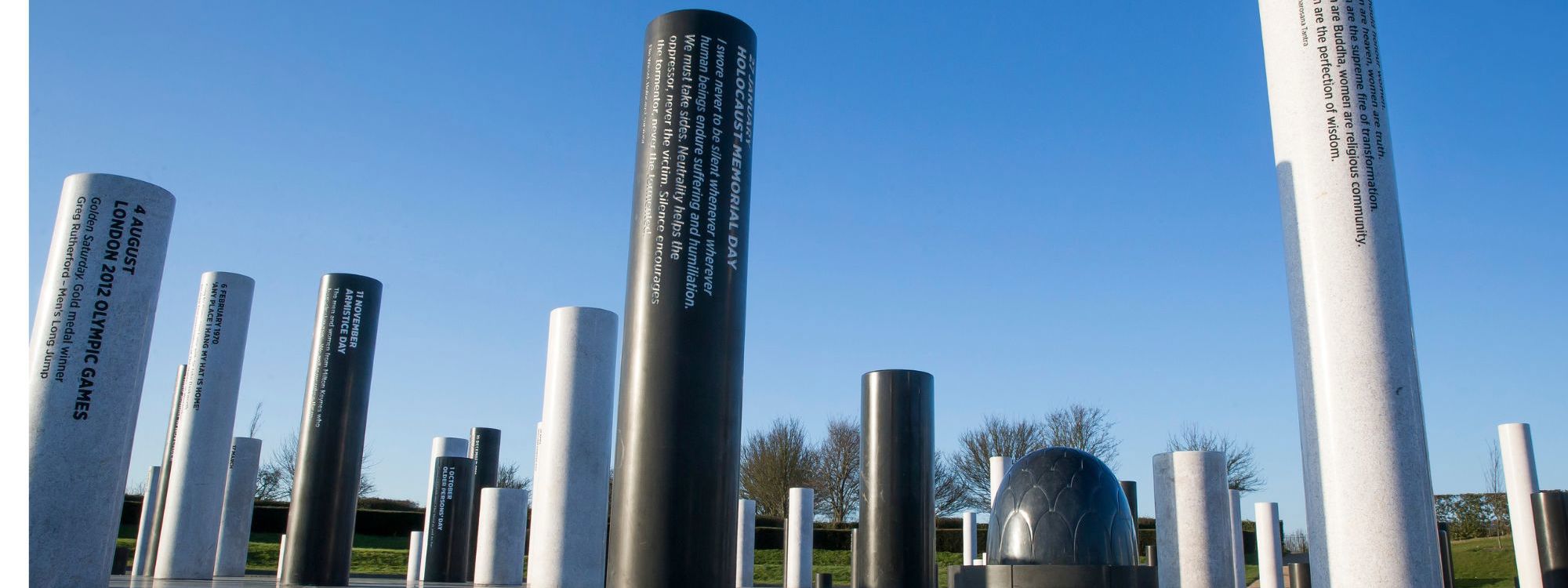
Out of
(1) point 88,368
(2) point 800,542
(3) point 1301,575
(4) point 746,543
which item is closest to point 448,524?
(4) point 746,543

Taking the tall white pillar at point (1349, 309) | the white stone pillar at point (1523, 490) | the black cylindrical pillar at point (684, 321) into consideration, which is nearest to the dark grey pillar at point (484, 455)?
the black cylindrical pillar at point (684, 321)

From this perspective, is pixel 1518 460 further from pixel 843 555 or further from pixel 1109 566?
pixel 843 555

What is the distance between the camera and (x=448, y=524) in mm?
17984

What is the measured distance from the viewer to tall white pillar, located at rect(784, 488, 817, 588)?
848 inches

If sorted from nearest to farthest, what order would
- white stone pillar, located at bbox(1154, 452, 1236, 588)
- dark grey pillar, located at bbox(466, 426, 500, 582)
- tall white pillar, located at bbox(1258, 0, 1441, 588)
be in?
1. tall white pillar, located at bbox(1258, 0, 1441, 588)
2. white stone pillar, located at bbox(1154, 452, 1236, 588)
3. dark grey pillar, located at bbox(466, 426, 500, 582)

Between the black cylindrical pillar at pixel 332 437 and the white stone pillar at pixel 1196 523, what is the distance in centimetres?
1117

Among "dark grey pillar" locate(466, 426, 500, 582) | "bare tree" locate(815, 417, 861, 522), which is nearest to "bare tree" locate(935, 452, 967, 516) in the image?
"bare tree" locate(815, 417, 861, 522)

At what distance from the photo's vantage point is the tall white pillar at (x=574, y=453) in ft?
37.6

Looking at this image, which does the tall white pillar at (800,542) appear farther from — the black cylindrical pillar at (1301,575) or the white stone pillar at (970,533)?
the black cylindrical pillar at (1301,575)

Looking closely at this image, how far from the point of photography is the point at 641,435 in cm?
813

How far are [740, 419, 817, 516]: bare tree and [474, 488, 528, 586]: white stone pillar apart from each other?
2816cm

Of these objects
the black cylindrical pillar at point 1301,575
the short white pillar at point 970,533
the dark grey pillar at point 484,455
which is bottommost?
the black cylindrical pillar at point 1301,575

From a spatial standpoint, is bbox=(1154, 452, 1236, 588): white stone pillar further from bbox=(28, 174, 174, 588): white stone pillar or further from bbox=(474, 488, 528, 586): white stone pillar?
bbox=(28, 174, 174, 588): white stone pillar
